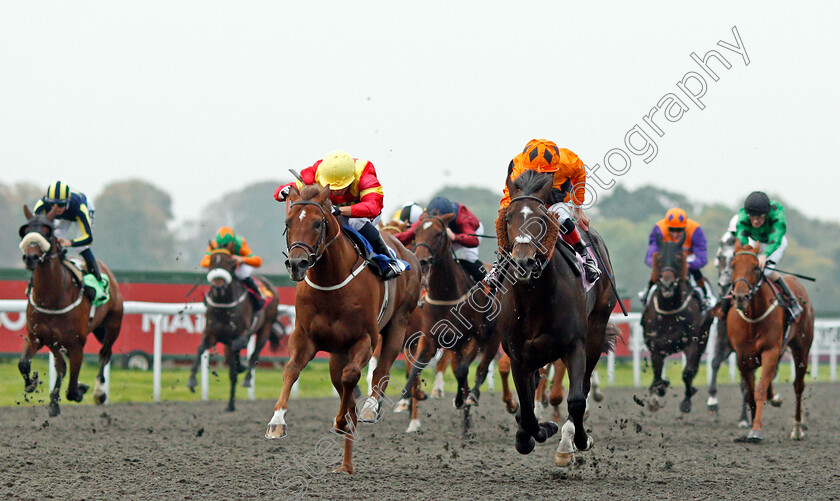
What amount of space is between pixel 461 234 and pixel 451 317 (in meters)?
0.82

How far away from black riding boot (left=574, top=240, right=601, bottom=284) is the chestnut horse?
2363 mm

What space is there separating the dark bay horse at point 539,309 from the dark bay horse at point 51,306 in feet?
14.8

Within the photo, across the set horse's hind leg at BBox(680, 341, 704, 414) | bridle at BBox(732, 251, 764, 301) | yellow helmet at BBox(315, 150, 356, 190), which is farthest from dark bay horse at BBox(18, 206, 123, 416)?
horse's hind leg at BBox(680, 341, 704, 414)

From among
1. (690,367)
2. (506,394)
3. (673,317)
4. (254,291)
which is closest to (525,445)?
(506,394)

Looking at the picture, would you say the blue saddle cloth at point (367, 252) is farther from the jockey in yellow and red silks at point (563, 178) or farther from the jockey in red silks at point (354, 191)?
the jockey in yellow and red silks at point (563, 178)

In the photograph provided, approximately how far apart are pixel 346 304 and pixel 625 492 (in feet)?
6.24

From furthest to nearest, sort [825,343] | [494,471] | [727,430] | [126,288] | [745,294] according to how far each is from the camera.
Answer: [825,343]
[126,288]
[727,430]
[745,294]
[494,471]

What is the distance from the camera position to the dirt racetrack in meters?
5.38

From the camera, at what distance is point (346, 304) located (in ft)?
19.0

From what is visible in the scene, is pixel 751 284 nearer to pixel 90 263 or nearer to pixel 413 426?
pixel 413 426

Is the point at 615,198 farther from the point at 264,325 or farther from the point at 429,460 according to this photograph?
the point at 429,460

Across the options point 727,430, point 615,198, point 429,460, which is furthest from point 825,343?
point 615,198

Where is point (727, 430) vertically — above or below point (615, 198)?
below

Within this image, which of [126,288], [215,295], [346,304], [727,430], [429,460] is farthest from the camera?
[126,288]
